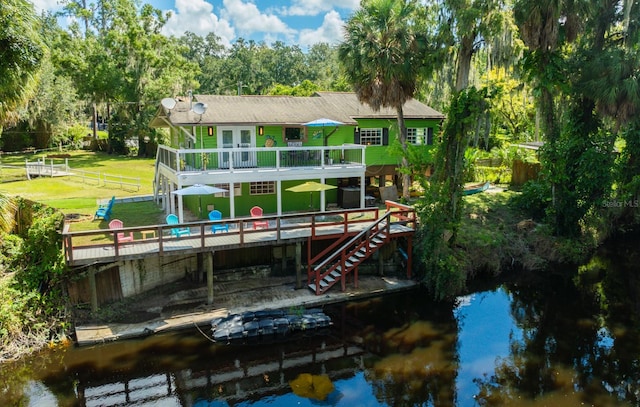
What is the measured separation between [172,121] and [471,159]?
1214cm

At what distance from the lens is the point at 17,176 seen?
33.8 metres

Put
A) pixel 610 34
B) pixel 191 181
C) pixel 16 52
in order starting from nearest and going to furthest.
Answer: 1. pixel 16 52
2. pixel 191 181
3. pixel 610 34

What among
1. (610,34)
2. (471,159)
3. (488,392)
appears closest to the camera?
(488,392)

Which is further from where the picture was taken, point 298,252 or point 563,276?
point 563,276

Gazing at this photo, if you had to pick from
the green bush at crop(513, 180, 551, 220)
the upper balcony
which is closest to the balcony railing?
the upper balcony

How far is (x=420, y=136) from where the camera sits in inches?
1086

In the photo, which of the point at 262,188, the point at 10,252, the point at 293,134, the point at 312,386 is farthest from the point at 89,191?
the point at 312,386

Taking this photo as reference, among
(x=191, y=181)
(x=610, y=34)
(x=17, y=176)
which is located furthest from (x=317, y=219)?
(x=17, y=176)

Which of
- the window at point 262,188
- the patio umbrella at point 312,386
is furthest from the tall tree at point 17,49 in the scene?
the patio umbrella at point 312,386

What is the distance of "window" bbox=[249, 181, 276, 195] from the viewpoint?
23.1 meters

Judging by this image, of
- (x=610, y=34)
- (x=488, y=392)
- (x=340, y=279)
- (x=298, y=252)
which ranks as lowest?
(x=488, y=392)

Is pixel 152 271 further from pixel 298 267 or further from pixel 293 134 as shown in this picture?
pixel 293 134

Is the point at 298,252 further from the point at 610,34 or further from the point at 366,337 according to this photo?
the point at 610,34

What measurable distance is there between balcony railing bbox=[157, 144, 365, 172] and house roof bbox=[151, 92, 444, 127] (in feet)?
4.53
